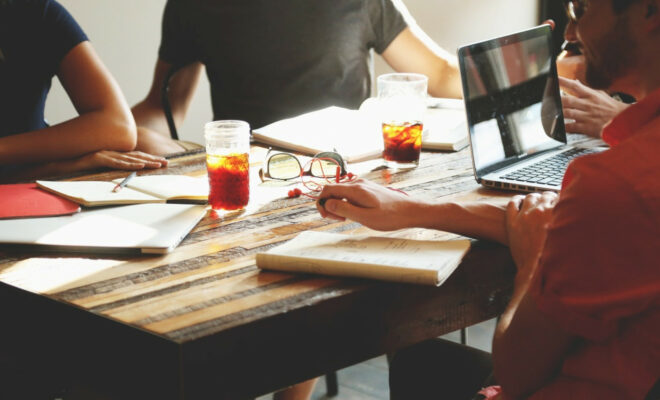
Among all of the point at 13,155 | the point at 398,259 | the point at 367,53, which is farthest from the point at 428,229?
the point at 367,53

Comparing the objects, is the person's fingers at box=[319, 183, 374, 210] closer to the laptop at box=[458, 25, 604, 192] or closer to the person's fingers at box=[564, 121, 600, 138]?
the laptop at box=[458, 25, 604, 192]

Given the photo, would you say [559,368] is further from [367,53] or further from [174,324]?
[367,53]

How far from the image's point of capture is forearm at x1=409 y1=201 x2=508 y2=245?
42.7 inches

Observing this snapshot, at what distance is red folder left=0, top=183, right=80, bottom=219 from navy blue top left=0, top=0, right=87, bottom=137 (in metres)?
0.64

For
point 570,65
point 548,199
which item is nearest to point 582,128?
point 570,65

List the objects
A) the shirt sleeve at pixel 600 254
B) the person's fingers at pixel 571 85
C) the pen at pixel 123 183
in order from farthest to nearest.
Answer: the person's fingers at pixel 571 85
the pen at pixel 123 183
the shirt sleeve at pixel 600 254

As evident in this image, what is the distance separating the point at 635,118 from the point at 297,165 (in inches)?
30.4

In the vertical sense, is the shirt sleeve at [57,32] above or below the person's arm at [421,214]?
above

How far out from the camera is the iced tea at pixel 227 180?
1.24 m

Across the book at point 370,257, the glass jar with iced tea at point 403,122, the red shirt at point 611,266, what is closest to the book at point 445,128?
the glass jar with iced tea at point 403,122

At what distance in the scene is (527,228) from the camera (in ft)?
3.39

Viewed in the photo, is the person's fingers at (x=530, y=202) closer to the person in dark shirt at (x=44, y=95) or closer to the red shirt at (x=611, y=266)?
the red shirt at (x=611, y=266)

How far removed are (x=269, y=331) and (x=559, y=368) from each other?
1.13 ft

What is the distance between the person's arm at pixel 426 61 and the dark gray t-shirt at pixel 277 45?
3 cm
